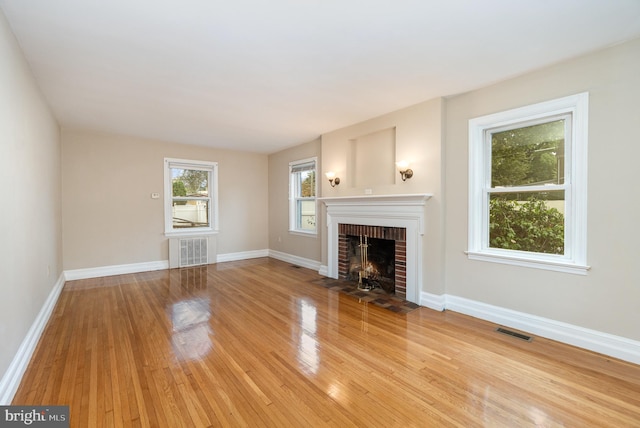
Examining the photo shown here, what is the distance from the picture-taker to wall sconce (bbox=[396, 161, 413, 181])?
3.74 metres

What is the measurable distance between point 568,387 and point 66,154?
23.2 ft

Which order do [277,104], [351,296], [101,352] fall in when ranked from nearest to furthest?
[101,352] → [277,104] → [351,296]

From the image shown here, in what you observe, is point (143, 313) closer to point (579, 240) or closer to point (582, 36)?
point (579, 240)

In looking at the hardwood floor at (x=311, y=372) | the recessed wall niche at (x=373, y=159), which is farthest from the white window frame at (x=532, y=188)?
the recessed wall niche at (x=373, y=159)

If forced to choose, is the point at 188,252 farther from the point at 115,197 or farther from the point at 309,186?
the point at 309,186

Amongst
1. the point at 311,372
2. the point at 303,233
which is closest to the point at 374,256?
the point at 303,233

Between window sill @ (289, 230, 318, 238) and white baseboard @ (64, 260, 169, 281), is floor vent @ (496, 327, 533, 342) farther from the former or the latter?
white baseboard @ (64, 260, 169, 281)

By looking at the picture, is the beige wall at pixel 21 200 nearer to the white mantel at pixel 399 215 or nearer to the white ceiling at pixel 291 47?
the white ceiling at pixel 291 47

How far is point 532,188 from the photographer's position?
9.48ft

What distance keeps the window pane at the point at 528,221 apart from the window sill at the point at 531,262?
16 centimetres

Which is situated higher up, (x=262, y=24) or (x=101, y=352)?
(x=262, y=24)

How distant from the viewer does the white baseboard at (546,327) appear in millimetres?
2342

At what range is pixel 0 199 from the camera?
5.96ft

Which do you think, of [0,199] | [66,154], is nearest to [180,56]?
[0,199]
